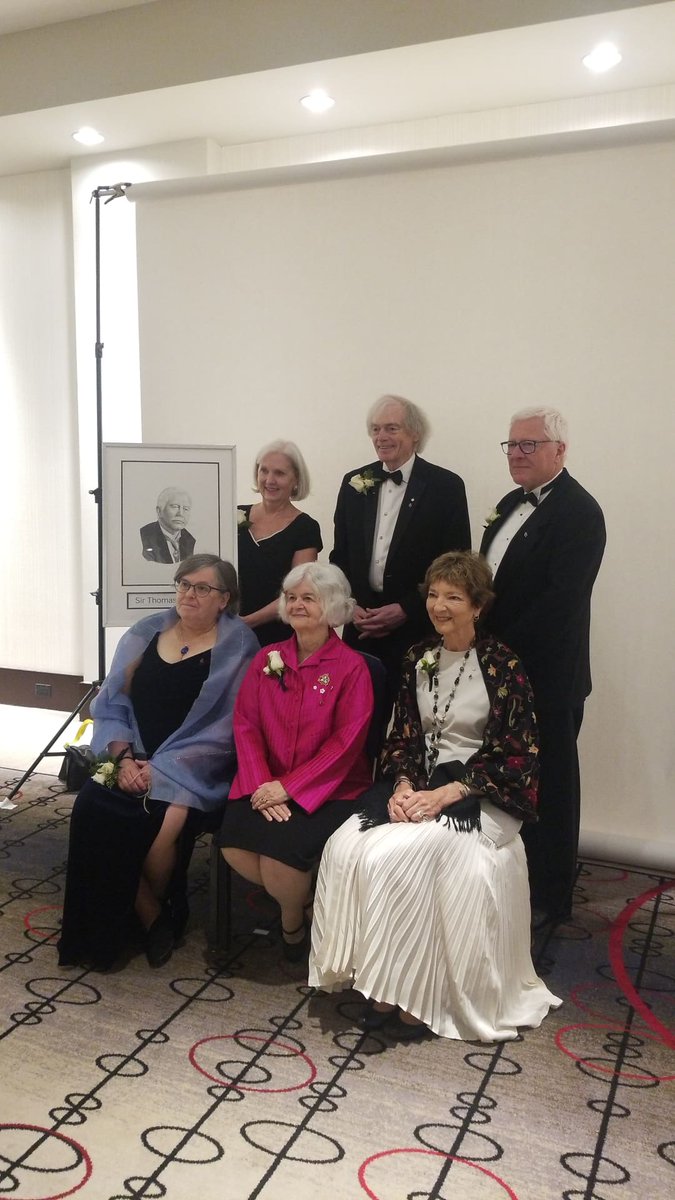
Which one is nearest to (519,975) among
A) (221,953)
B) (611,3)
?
(221,953)

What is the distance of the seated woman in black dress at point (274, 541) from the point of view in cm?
346

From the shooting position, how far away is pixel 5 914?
321 centimetres

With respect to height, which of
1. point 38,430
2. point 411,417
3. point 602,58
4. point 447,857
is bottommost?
point 447,857

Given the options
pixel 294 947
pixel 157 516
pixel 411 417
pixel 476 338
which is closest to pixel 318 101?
pixel 476 338

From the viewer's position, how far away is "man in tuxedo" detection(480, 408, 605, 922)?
302 cm

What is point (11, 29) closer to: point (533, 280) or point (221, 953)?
point (533, 280)

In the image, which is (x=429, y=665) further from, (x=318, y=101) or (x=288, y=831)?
(x=318, y=101)

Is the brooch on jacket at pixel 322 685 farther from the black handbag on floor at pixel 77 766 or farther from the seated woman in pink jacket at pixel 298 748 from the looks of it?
the black handbag on floor at pixel 77 766

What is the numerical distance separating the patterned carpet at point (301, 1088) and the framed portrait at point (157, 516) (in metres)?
1.11

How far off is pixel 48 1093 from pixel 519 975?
1.18 m

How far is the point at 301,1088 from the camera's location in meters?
2.32

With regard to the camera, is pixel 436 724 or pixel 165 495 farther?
pixel 165 495

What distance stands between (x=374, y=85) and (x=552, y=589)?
224cm

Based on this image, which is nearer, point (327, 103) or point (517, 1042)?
point (517, 1042)
